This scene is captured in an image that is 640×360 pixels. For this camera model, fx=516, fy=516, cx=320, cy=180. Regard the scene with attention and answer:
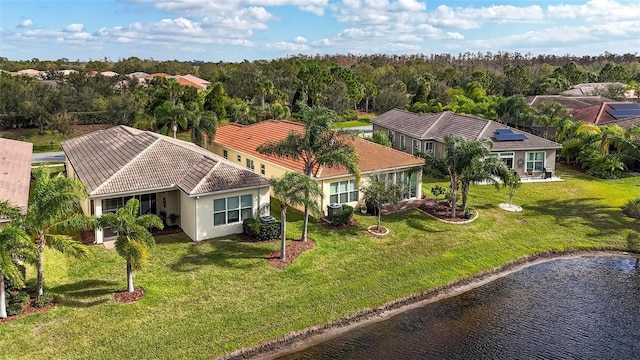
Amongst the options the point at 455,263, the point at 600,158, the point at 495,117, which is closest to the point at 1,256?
the point at 455,263

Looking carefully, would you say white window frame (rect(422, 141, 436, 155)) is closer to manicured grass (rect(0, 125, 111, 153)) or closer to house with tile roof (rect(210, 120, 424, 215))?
house with tile roof (rect(210, 120, 424, 215))

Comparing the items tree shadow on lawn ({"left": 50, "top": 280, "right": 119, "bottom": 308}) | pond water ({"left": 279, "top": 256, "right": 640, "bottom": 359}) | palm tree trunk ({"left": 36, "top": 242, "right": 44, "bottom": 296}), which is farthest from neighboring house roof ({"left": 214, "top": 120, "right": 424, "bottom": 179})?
palm tree trunk ({"left": 36, "top": 242, "right": 44, "bottom": 296})

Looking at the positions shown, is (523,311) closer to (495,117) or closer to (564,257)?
(564,257)

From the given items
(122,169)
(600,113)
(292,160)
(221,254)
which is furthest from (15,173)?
(600,113)

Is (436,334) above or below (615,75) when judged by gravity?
below

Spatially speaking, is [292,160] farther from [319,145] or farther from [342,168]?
[319,145]

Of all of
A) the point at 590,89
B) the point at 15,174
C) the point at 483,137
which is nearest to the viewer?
the point at 15,174

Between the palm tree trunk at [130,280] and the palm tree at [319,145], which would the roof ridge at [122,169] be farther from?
the palm tree at [319,145]
